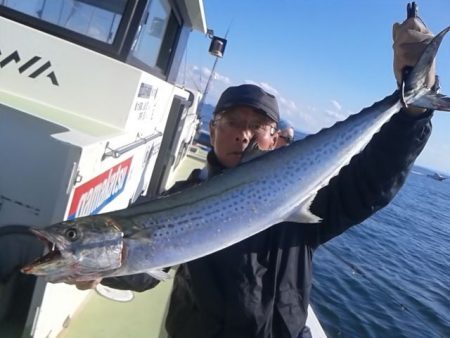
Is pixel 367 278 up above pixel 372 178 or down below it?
below

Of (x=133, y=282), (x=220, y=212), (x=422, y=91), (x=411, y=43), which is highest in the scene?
(x=411, y=43)

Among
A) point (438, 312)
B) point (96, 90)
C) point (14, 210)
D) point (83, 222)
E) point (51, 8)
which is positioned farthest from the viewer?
point (438, 312)

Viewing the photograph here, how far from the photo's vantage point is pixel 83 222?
Result: 183cm

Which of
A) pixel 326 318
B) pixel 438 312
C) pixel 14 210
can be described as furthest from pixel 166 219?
pixel 438 312

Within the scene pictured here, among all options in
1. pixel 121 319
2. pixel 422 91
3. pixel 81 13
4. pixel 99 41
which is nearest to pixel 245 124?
pixel 422 91

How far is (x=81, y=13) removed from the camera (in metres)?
3.99

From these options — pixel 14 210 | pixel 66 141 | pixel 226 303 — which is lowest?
pixel 14 210

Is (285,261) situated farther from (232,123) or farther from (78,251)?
(78,251)

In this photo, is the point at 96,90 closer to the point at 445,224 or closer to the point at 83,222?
the point at 83,222

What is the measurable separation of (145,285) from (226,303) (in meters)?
0.51

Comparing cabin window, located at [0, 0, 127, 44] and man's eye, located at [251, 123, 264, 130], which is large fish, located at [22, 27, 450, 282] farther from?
cabin window, located at [0, 0, 127, 44]

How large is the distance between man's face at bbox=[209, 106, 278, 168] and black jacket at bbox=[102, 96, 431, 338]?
464 millimetres

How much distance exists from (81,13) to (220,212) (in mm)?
2927

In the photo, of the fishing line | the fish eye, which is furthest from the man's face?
the fishing line
